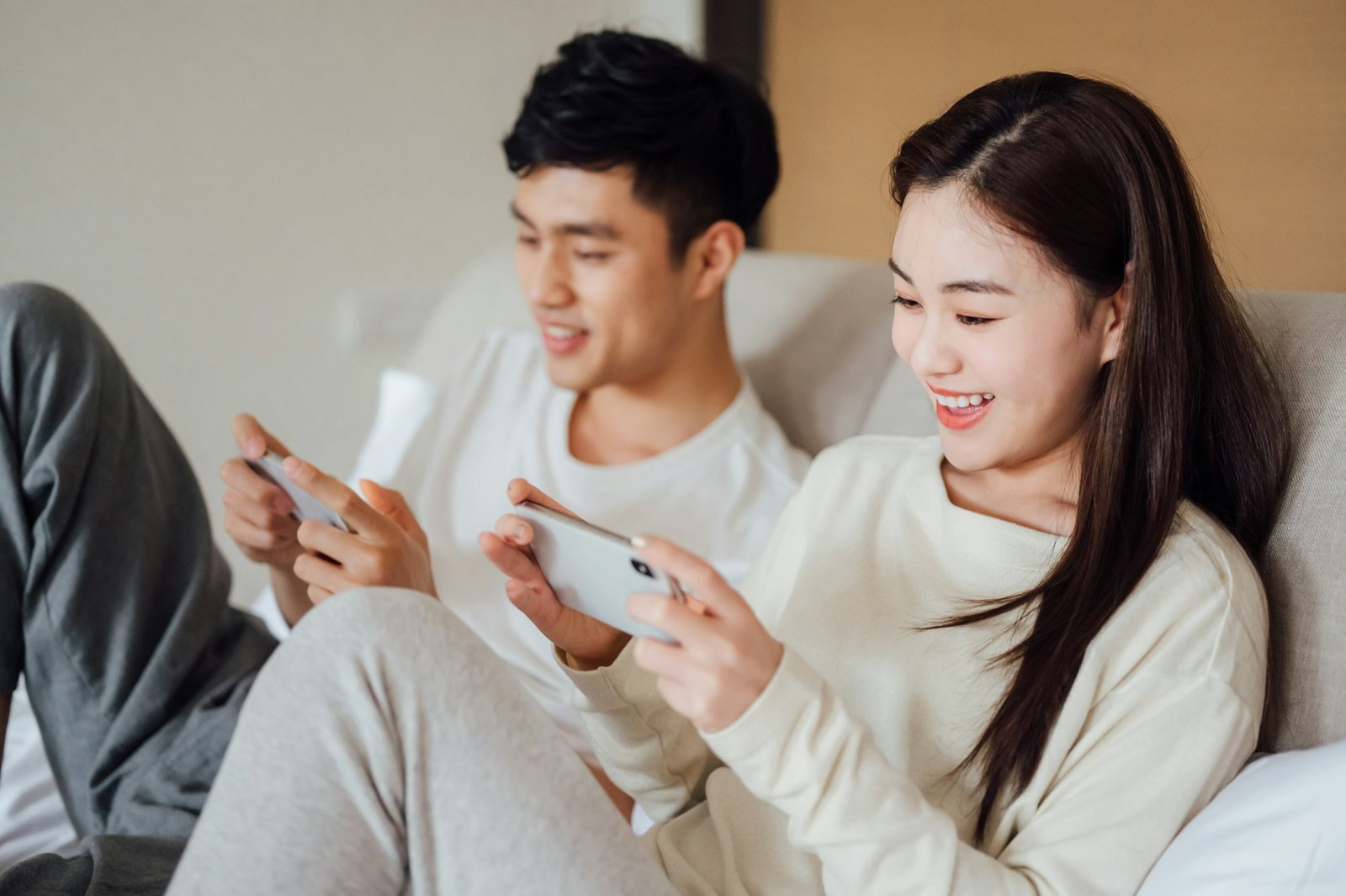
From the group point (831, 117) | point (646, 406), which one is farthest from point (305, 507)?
point (831, 117)

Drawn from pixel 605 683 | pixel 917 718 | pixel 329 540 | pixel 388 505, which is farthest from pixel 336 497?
pixel 917 718

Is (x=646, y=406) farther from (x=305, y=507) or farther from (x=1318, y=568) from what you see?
(x=1318, y=568)

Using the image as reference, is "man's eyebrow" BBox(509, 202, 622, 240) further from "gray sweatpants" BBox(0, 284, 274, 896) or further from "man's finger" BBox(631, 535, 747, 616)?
"man's finger" BBox(631, 535, 747, 616)

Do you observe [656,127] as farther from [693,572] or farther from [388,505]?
[693,572]

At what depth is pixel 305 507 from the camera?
4.04 ft

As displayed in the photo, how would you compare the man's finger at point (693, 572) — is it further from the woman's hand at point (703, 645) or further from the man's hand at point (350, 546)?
the man's hand at point (350, 546)

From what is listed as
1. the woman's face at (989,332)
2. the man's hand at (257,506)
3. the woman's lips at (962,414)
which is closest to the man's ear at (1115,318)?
the woman's face at (989,332)

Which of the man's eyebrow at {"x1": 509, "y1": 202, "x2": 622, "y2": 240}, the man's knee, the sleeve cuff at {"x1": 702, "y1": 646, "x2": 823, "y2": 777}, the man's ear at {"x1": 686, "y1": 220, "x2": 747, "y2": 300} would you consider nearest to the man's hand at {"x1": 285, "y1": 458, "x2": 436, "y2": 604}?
the man's knee

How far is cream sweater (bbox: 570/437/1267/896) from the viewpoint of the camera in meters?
0.81

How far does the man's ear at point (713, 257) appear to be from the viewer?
5.35 ft

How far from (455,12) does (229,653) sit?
189 centimetres

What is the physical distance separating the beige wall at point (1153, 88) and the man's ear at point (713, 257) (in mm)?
281

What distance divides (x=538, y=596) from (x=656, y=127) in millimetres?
788

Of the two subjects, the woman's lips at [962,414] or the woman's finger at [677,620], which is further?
the woman's lips at [962,414]
